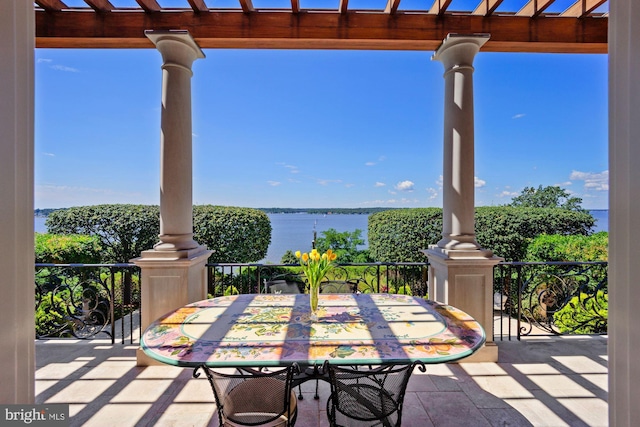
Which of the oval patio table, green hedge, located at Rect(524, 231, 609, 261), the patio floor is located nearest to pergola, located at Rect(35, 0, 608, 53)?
the oval patio table

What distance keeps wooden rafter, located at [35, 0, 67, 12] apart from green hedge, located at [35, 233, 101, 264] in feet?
10.2

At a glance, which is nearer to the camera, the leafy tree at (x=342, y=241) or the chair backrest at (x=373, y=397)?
the chair backrest at (x=373, y=397)

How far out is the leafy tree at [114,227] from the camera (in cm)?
620

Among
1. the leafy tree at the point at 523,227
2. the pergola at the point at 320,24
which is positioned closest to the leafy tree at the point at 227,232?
the pergola at the point at 320,24

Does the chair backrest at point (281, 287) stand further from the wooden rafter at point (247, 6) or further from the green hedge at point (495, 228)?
the green hedge at point (495, 228)

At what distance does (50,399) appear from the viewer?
2436 millimetres

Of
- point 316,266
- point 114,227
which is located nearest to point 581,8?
point 316,266

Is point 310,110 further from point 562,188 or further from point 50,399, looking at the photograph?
point 50,399

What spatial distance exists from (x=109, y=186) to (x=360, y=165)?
10.4 meters

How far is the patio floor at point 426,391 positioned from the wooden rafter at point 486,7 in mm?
3544

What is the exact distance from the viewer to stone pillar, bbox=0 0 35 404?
56cm

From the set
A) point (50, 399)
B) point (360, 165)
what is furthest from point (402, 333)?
point (360, 165)

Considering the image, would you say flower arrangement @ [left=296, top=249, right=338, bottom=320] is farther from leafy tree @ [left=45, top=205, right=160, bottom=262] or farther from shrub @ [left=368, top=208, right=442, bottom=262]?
leafy tree @ [left=45, top=205, right=160, bottom=262]

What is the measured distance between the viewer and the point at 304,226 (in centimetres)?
1020
